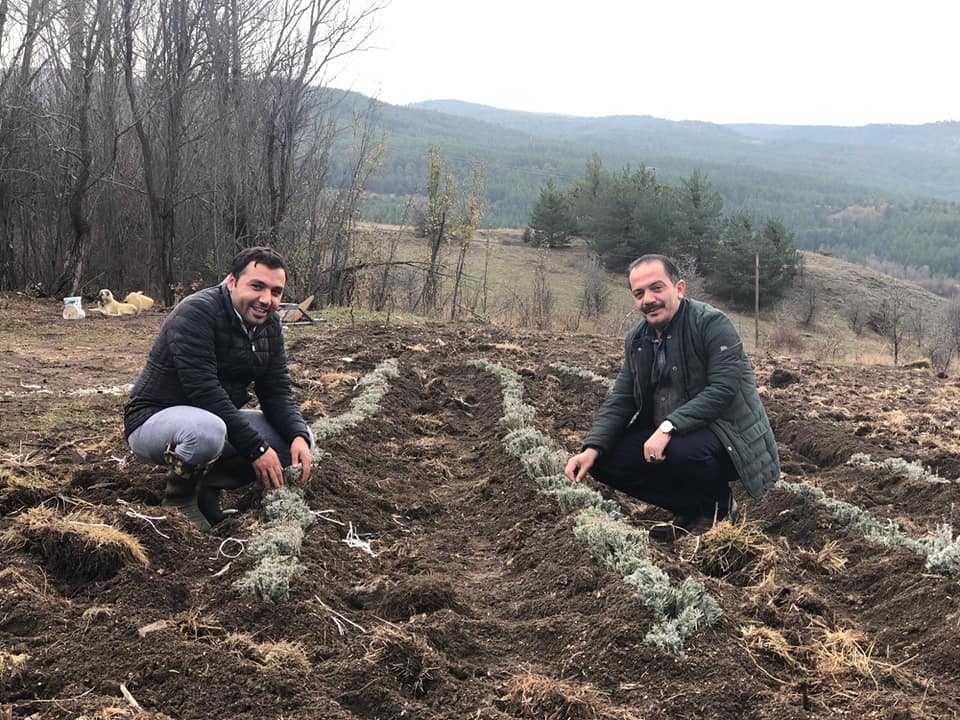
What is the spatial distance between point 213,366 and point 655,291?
251cm

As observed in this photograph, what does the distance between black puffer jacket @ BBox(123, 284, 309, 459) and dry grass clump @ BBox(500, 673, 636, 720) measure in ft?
6.75

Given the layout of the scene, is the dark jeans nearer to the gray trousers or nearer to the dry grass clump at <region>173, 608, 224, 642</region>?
the gray trousers

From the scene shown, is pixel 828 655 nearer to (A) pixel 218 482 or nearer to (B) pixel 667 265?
(B) pixel 667 265

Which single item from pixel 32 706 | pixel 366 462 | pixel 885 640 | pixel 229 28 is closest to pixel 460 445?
pixel 366 462

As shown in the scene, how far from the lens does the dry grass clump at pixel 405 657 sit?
3.06 m

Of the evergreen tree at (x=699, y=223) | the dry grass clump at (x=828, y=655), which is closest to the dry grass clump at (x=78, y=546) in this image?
the dry grass clump at (x=828, y=655)

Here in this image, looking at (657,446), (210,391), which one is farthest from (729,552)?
(210,391)

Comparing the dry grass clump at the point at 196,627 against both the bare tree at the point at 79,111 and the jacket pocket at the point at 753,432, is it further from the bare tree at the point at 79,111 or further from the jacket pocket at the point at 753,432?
the bare tree at the point at 79,111

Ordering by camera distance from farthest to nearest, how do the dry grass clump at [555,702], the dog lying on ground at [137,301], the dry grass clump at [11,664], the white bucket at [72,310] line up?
the dog lying on ground at [137,301] → the white bucket at [72,310] → the dry grass clump at [555,702] → the dry grass clump at [11,664]

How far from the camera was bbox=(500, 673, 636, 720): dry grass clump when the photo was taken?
284 centimetres

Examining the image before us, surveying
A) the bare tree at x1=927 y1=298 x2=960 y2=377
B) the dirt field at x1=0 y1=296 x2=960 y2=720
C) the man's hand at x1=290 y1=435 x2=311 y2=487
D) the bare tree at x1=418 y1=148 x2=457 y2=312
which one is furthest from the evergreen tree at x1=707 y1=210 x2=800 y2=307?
the man's hand at x1=290 y1=435 x2=311 y2=487

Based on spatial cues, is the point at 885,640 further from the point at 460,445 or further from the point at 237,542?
the point at 460,445

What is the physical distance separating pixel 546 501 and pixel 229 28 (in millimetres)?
16071

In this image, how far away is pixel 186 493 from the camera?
448 centimetres
